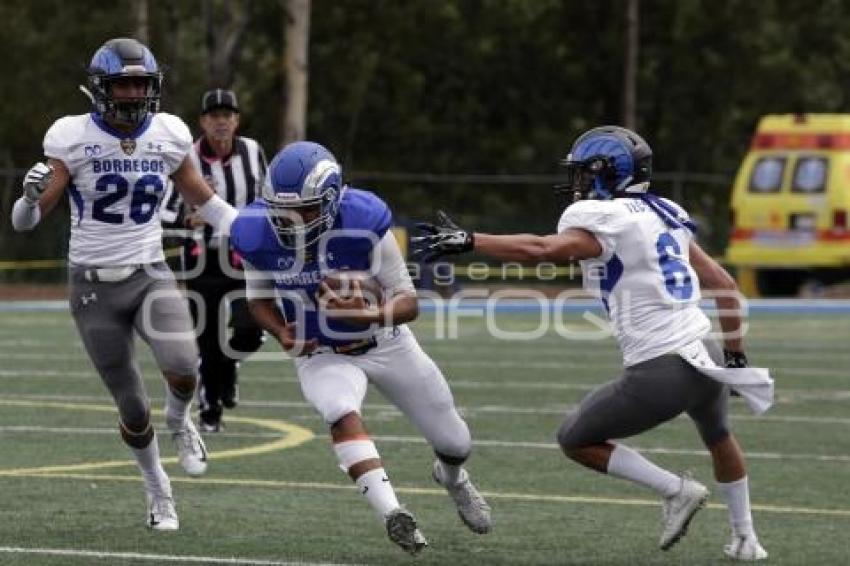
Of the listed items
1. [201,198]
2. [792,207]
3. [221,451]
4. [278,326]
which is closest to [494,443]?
[221,451]

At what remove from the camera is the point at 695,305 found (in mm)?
7930

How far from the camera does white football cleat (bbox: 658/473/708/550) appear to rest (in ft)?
25.3

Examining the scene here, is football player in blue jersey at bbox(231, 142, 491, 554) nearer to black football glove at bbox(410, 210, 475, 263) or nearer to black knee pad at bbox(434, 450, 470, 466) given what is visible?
black knee pad at bbox(434, 450, 470, 466)

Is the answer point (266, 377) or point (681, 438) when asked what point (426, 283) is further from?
point (681, 438)

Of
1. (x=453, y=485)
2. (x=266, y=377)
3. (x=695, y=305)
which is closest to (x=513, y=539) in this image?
(x=453, y=485)

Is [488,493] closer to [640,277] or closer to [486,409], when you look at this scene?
[640,277]

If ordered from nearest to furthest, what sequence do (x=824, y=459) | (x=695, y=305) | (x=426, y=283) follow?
(x=695, y=305) → (x=824, y=459) → (x=426, y=283)

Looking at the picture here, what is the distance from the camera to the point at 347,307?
7.60 m

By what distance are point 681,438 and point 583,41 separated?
1087 inches

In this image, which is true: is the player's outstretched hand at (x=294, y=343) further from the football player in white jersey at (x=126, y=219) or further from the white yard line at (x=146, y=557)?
the football player in white jersey at (x=126, y=219)

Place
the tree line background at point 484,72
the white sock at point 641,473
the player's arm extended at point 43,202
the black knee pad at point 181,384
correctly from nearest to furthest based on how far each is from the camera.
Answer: the white sock at point 641,473 < the player's arm extended at point 43,202 < the black knee pad at point 181,384 < the tree line background at point 484,72

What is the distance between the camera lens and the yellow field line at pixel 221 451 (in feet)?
33.8

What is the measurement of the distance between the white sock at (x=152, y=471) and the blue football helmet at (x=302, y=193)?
1.31 m

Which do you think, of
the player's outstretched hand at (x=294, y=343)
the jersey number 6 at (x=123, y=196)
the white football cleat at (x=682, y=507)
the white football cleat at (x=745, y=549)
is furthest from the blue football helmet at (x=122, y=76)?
the white football cleat at (x=745, y=549)
